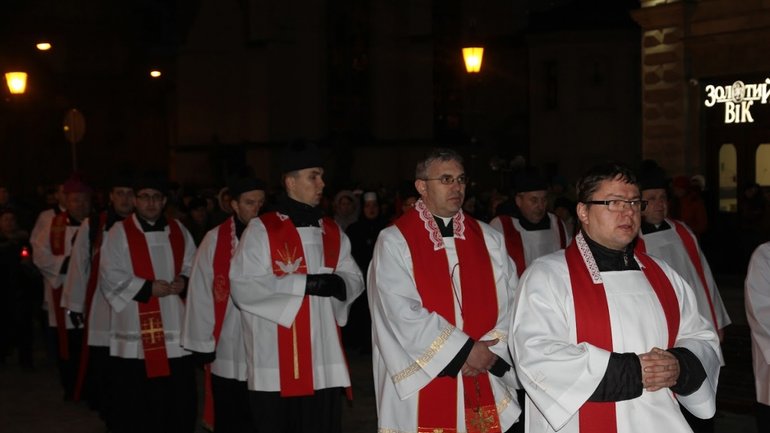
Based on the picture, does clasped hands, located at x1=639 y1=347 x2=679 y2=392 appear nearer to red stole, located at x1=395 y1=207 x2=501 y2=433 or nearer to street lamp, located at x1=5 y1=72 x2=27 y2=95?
red stole, located at x1=395 y1=207 x2=501 y2=433

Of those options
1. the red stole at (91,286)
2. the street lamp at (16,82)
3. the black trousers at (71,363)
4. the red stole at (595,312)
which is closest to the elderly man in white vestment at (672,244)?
the red stole at (595,312)

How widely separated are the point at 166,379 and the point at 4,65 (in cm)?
3525

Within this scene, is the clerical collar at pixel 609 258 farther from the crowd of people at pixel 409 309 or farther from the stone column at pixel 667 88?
the stone column at pixel 667 88

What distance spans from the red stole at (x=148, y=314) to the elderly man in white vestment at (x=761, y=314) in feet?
15.3

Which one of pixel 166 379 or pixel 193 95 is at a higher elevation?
pixel 193 95

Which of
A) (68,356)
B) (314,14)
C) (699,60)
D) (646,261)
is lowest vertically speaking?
(68,356)

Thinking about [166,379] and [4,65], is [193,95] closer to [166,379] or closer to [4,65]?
[4,65]

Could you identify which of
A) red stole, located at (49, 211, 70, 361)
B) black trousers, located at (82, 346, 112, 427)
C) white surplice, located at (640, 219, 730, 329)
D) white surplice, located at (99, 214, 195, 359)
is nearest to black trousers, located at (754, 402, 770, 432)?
white surplice, located at (640, 219, 730, 329)

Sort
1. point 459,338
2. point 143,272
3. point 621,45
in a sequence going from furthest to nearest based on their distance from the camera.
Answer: point 621,45 < point 143,272 < point 459,338

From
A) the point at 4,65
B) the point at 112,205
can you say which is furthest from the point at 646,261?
the point at 4,65

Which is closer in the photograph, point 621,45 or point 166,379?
point 166,379

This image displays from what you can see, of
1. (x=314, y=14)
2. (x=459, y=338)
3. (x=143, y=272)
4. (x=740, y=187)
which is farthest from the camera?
(x=314, y=14)

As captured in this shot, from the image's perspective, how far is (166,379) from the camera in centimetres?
931

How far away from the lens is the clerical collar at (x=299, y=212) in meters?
7.48
